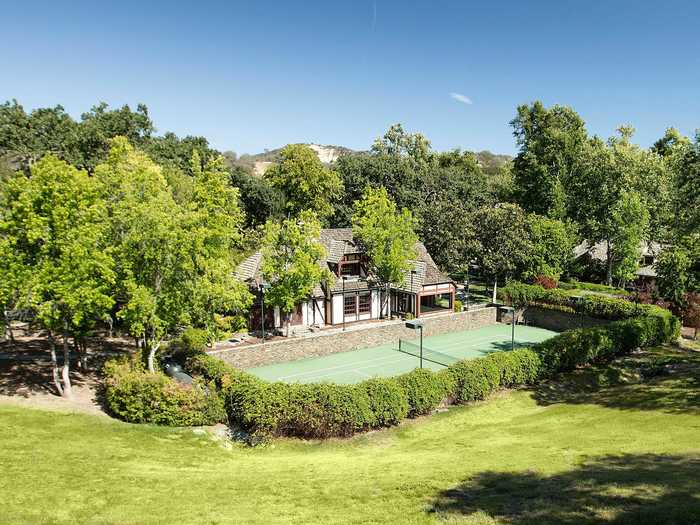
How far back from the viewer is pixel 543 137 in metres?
57.0

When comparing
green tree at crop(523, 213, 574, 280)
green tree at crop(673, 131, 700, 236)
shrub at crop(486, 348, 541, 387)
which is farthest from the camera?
green tree at crop(523, 213, 574, 280)

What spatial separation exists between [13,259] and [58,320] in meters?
2.77

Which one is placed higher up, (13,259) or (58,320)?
(13,259)

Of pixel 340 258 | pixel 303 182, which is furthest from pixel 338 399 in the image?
pixel 303 182

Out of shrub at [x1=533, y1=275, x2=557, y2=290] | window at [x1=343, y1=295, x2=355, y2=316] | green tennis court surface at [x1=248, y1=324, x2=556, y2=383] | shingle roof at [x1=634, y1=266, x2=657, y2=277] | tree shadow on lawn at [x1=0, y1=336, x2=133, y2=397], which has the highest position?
shingle roof at [x1=634, y1=266, x2=657, y2=277]

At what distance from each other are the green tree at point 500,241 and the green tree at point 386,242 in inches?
277

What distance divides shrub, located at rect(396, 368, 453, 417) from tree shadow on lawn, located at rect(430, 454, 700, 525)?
7114 millimetres

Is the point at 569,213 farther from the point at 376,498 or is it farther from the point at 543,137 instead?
the point at 376,498

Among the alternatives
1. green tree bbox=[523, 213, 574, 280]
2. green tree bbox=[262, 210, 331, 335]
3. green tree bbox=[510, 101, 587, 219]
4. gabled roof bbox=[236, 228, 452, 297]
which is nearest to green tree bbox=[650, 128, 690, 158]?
green tree bbox=[510, 101, 587, 219]

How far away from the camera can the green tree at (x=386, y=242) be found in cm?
3762

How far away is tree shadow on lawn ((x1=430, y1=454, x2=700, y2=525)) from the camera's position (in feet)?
31.6

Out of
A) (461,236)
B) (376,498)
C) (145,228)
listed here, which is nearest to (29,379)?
(145,228)

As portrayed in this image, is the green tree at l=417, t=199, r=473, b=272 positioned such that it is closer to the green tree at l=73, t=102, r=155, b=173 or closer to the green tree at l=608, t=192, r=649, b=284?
the green tree at l=608, t=192, r=649, b=284

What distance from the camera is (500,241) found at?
42938 mm
